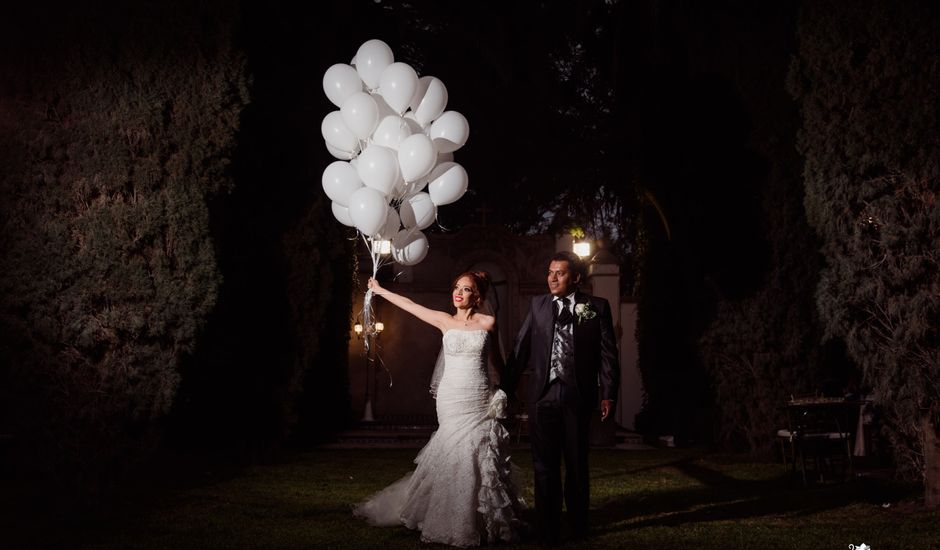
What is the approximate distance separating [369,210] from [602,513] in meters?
3.02

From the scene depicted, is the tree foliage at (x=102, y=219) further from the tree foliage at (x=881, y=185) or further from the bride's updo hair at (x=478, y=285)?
the tree foliage at (x=881, y=185)

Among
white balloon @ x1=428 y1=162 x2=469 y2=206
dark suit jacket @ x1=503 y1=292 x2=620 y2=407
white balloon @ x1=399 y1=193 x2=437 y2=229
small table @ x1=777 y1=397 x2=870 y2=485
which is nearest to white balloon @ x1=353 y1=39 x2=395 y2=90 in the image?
white balloon @ x1=428 y1=162 x2=469 y2=206

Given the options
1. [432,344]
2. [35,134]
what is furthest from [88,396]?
[432,344]

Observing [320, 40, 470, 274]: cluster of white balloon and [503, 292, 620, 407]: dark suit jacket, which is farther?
[320, 40, 470, 274]: cluster of white balloon

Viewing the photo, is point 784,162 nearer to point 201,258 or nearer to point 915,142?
point 915,142

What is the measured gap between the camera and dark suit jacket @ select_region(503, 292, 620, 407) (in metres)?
5.86

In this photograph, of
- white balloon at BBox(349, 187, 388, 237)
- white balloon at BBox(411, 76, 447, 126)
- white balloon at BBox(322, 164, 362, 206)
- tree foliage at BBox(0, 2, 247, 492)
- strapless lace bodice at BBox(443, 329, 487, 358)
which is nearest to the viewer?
strapless lace bodice at BBox(443, 329, 487, 358)

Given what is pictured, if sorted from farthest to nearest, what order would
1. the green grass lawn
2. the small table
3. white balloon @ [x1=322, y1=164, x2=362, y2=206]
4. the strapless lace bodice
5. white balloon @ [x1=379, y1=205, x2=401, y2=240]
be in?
the small table → white balloon @ [x1=322, y1=164, x2=362, y2=206] → white balloon @ [x1=379, y1=205, x2=401, y2=240] → the strapless lace bodice → the green grass lawn

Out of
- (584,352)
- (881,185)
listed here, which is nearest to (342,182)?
(584,352)

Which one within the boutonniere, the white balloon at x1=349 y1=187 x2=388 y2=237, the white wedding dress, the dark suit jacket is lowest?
the white wedding dress

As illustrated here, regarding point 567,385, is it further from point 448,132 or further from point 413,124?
point 413,124

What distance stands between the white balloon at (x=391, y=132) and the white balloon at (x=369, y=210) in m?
0.42

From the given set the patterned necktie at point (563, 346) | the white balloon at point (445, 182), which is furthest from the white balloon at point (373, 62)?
the patterned necktie at point (563, 346)

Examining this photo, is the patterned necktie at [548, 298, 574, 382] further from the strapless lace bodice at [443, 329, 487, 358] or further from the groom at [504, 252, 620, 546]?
the strapless lace bodice at [443, 329, 487, 358]
